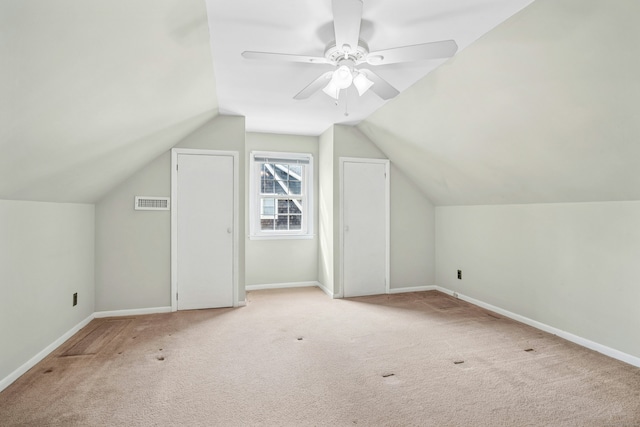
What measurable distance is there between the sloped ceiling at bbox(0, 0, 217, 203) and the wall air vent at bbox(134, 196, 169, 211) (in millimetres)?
631

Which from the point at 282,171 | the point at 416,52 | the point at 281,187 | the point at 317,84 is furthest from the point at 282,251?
the point at 416,52

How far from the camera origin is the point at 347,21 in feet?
5.39

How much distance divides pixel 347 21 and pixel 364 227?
3.02 m

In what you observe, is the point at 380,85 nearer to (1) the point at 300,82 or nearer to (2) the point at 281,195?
(1) the point at 300,82

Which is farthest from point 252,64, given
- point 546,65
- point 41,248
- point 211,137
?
point 41,248

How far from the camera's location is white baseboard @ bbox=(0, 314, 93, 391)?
2110 millimetres

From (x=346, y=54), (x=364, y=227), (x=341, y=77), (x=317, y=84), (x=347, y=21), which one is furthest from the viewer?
(x=364, y=227)

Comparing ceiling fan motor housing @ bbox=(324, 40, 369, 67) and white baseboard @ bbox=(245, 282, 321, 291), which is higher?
ceiling fan motor housing @ bbox=(324, 40, 369, 67)

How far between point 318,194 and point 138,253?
2.50 m

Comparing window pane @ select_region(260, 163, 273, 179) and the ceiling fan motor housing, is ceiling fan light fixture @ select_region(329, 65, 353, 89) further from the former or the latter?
window pane @ select_region(260, 163, 273, 179)

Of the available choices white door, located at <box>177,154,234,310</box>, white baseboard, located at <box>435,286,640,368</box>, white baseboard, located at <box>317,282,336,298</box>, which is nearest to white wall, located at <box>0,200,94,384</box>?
white door, located at <box>177,154,234,310</box>

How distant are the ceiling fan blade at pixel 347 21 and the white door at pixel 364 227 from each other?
2.46 metres

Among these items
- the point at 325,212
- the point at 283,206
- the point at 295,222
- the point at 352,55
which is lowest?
the point at 295,222

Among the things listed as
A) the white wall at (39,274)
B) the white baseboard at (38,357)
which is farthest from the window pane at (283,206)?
the white baseboard at (38,357)
